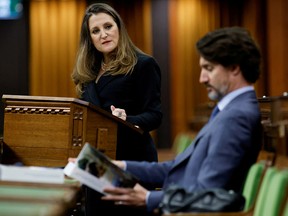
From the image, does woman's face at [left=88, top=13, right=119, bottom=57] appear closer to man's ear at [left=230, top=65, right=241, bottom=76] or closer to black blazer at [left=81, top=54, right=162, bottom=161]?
black blazer at [left=81, top=54, right=162, bottom=161]

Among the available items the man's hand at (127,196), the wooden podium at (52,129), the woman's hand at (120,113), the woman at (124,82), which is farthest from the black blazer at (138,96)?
the man's hand at (127,196)

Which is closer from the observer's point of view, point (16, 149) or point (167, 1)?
point (16, 149)

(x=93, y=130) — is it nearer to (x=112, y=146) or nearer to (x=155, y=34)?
(x=112, y=146)

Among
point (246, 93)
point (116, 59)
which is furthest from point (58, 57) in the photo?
point (246, 93)

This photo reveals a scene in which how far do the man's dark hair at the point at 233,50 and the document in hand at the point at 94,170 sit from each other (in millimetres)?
592

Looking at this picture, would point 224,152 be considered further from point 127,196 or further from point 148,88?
point 148,88

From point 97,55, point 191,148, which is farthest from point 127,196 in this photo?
point 97,55

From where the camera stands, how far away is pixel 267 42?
1270cm

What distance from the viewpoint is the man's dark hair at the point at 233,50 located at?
237 centimetres

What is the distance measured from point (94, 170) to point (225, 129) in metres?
0.53

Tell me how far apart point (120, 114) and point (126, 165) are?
454 millimetres

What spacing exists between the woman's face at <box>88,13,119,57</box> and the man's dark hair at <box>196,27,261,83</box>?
3.22ft

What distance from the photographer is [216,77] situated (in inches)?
94.6

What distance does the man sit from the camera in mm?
2264
